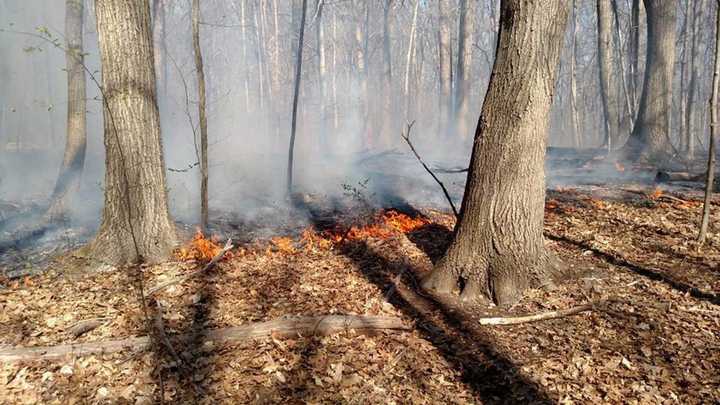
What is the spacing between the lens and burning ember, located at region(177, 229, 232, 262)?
5.92m

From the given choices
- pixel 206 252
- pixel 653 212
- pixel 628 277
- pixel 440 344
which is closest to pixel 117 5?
pixel 206 252

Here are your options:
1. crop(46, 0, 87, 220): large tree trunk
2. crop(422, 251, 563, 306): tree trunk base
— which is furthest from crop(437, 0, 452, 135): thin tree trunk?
crop(422, 251, 563, 306): tree trunk base

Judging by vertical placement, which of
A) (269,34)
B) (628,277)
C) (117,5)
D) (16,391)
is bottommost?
(16,391)

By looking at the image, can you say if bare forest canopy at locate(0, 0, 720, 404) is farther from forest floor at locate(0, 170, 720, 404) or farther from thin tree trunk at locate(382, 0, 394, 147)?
thin tree trunk at locate(382, 0, 394, 147)

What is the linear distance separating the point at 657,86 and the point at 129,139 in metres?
14.6

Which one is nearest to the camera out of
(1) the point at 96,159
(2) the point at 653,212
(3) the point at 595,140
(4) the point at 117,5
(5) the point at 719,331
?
(5) the point at 719,331

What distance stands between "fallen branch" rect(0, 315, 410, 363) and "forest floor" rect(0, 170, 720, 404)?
0.07m

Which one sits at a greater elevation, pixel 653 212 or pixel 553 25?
pixel 553 25

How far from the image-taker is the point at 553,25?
454cm

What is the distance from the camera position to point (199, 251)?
6.05m

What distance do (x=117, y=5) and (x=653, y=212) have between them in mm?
9204

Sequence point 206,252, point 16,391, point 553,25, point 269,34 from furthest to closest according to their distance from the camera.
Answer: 1. point 269,34
2. point 206,252
3. point 553,25
4. point 16,391

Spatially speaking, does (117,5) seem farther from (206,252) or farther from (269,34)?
(269,34)

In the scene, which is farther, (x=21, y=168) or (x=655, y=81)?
(x=21, y=168)
